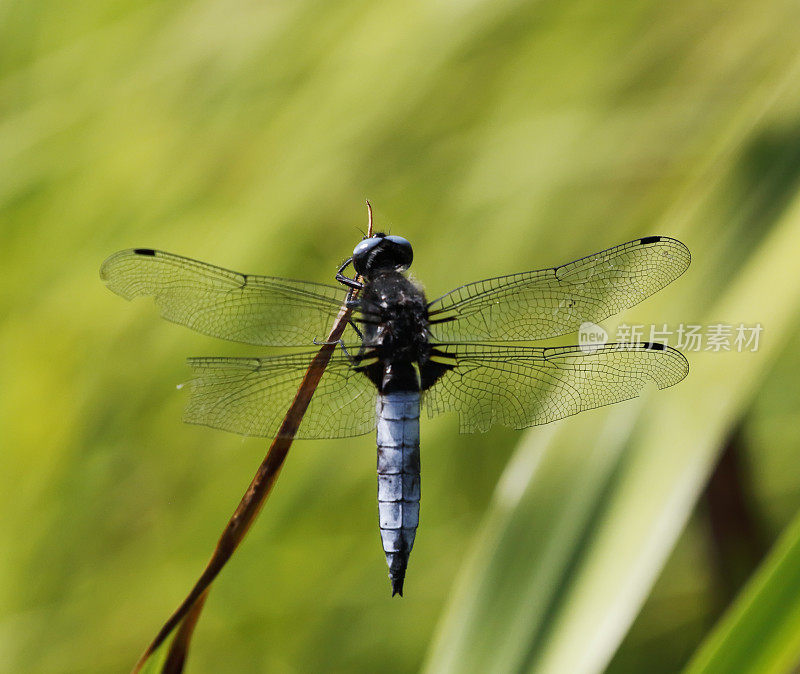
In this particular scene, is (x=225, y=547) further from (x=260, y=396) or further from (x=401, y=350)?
(x=401, y=350)

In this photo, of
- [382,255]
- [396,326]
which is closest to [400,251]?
[382,255]

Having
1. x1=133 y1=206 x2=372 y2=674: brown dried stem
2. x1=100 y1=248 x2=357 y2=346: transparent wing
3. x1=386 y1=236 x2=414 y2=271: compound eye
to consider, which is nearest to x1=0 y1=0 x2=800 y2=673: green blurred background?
x1=386 y1=236 x2=414 y2=271: compound eye

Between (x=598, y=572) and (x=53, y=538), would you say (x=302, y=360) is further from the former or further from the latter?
(x=53, y=538)

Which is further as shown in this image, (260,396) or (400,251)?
(400,251)

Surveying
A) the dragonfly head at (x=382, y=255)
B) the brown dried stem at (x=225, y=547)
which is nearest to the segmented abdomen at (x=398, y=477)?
the dragonfly head at (x=382, y=255)

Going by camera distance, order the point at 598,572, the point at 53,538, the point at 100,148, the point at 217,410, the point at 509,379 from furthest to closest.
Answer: the point at 100,148, the point at 53,538, the point at 509,379, the point at 217,410, the point at 598,572

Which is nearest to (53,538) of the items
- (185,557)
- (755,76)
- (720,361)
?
(185,557)

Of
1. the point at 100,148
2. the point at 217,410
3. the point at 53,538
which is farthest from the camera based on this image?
the point at 100,148
